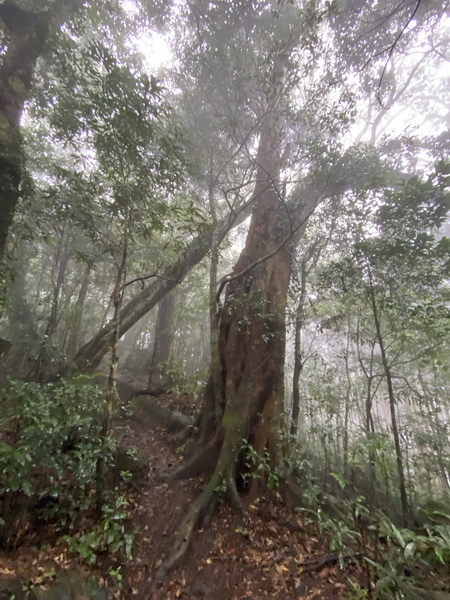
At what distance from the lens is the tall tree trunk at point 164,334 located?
12.4 meters

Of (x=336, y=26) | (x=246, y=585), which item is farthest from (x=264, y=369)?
(x=336, y=26)

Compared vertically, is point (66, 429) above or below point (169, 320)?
below

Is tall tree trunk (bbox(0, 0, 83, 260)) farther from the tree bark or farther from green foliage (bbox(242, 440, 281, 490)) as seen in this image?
green foliage (bbox(242, 440, 281, 490))

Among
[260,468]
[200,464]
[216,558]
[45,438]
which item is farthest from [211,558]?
[45,438]

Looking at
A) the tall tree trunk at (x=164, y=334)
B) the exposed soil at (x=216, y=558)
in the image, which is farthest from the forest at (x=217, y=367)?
the tall tree trunk at (x=164, y=334)

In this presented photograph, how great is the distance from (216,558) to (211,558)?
7cm

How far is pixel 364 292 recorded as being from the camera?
21.3ft

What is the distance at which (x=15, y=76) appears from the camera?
21.4 ft

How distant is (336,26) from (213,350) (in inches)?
454

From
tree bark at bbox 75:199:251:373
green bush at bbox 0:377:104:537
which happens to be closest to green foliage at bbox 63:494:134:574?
green bush at bbox 0:377:104:537

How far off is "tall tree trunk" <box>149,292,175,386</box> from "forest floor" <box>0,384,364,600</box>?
274 inches

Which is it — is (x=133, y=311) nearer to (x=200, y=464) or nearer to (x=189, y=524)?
(x=200, y=464)

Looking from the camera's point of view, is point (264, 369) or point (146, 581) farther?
point (264, 369)

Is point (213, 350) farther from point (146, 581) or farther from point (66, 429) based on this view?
point (146, 581)
